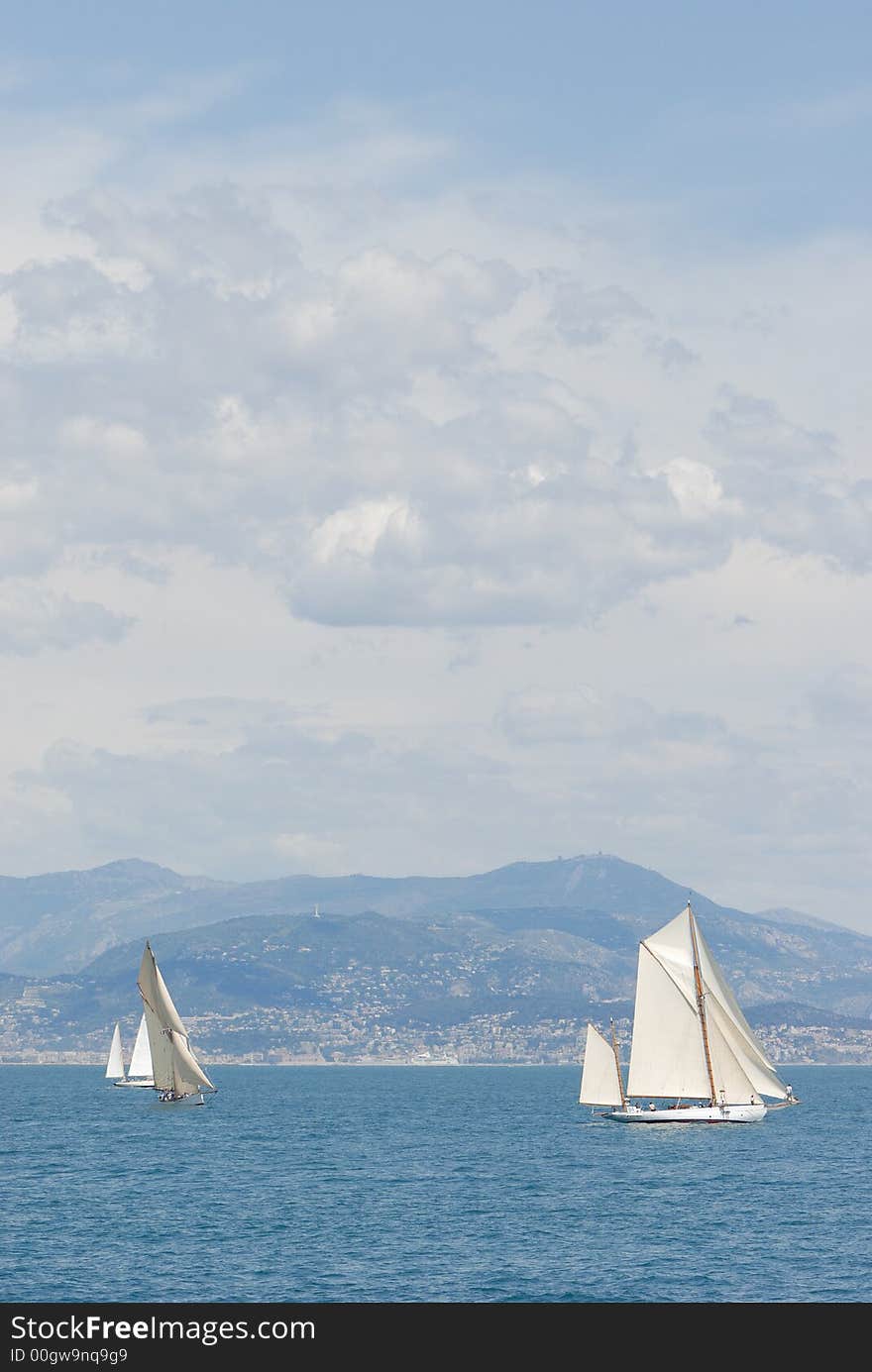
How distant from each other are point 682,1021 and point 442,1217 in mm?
62617

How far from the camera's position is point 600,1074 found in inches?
6983

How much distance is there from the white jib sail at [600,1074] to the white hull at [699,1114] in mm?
5278

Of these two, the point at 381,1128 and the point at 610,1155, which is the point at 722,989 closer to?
the point at 610,1155

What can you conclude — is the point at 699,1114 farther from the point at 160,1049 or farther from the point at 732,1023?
the point at 160,1049

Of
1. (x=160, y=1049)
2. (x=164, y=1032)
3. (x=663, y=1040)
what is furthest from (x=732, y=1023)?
(x=160, y=1049)

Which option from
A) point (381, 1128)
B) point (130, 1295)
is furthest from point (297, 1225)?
point (381, 1128)

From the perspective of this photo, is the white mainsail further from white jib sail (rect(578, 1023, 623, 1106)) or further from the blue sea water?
white jib sail (rect(578, 1023, 623, 1106))

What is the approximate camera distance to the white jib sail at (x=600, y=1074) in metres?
171

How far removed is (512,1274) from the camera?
73.2 meters

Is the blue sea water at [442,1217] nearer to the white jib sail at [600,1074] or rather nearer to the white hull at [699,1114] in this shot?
the white hull at [699,1114]

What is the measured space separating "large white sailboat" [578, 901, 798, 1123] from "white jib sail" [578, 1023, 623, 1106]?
31.9 feet

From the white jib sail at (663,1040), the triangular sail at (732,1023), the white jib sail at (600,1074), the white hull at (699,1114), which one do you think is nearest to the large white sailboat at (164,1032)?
the white jib sail at (600,1074)

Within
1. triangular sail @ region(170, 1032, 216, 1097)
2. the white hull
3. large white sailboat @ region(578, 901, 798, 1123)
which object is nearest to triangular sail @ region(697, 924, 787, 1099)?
large white sailboat @ region(578, 901, 798, 1123)
